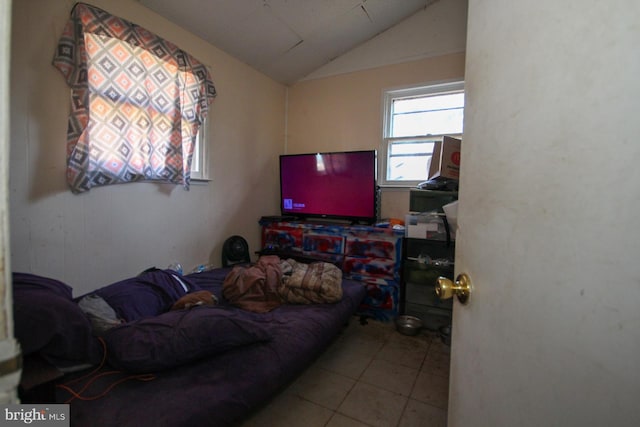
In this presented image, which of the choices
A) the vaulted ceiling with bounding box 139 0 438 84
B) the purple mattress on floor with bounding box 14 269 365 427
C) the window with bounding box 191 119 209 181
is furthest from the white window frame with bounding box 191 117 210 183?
the purple mattress on floor with bounding box 14 269 365 427

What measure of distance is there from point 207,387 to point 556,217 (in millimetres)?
1281

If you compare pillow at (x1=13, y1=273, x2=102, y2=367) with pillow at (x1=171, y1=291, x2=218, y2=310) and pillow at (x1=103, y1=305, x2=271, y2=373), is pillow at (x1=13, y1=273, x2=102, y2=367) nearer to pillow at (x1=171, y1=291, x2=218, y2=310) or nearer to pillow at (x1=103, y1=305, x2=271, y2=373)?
pillow at (x1=103, y1=305, x2=271, y2=373)

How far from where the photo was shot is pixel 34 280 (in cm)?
125

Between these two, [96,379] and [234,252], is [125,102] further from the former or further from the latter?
[96,379]

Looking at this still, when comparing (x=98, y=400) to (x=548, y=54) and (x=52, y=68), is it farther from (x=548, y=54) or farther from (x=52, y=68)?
(x=52, y=68)

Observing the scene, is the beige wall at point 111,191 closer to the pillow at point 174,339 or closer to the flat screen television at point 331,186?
the flat screen television at point 331,186

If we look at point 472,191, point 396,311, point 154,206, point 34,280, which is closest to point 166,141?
point 154,206

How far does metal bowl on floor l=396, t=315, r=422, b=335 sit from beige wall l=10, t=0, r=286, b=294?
186 cm

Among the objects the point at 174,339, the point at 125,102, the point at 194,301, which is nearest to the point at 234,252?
the point at 194,301

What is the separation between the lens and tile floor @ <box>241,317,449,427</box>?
1.44m

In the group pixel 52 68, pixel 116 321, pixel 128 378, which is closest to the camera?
pixel 128 378

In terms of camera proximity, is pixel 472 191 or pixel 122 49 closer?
pixel 472 191

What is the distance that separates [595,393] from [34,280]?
189cm

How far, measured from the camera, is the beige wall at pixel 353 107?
9.70ft
